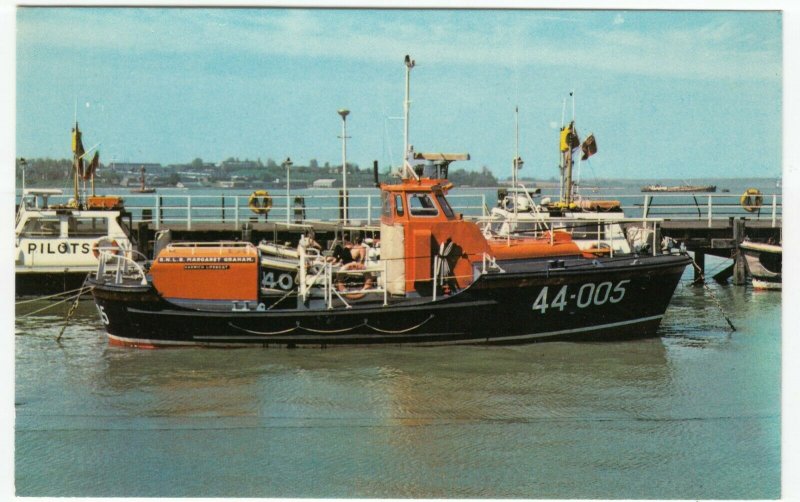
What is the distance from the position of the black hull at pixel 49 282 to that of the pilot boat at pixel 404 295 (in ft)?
20.0

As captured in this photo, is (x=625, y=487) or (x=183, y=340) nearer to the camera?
(x=625, y=487)

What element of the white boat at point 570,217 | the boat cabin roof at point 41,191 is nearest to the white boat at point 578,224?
the white boat at point 570,217

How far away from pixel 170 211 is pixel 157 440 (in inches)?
1439

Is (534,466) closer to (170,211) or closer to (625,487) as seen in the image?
(625,487)

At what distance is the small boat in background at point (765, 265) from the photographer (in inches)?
917

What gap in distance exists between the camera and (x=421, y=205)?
1591cm

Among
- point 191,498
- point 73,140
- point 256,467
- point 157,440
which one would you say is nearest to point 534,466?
point 256,467

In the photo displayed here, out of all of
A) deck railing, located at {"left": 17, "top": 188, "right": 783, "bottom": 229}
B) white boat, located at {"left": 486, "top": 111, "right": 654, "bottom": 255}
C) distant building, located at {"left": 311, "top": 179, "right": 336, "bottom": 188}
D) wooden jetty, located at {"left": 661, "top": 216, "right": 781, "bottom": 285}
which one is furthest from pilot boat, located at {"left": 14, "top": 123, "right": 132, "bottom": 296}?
wooden jetty, located at {"left": 661, "top": 216, "right": 781, "bottom": 285}

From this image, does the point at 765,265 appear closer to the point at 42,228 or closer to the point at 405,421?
the point at 405,421

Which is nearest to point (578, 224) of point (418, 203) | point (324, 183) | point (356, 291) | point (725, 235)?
point (418, 203)

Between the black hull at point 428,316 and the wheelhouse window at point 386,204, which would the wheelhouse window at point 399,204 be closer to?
the wheelhouse window at point 386,204

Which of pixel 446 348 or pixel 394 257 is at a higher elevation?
pixel 394 257

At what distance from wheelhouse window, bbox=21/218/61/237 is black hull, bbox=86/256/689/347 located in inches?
294

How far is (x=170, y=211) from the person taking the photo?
4622 centimetres
